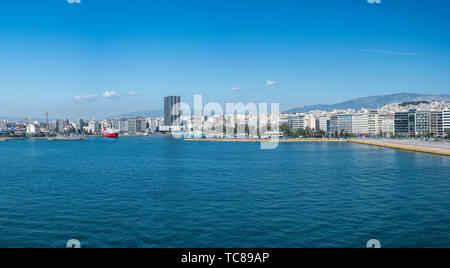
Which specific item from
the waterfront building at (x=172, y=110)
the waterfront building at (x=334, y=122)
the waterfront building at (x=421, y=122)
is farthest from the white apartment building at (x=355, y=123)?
the waterfront building at (x=172, y=110)

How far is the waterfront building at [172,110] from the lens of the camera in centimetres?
9531

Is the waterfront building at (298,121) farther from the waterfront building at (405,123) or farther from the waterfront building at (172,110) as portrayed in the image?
the waterfront building at (172,110)

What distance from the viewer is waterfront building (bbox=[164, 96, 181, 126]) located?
9531 centimetres

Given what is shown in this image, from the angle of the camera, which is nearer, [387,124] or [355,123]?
[387,124]

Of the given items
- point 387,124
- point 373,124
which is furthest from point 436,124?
point 373,124

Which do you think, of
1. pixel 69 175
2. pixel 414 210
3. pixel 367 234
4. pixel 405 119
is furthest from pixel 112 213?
pixel 405 119

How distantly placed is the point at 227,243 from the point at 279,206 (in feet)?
8.28

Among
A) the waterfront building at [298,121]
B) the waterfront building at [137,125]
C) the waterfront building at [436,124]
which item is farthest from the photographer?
the waterfront building at [137,125]

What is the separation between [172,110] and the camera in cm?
9494

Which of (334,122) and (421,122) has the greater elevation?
(334,122)

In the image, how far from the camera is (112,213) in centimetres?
667

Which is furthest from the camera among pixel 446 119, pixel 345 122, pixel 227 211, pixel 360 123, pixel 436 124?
pixel 345 122

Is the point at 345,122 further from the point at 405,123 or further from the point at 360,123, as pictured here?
the point at 405,123
